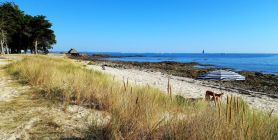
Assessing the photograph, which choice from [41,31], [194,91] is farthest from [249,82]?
[41,31]

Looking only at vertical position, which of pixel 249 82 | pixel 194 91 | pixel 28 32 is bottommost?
pixel 249 82

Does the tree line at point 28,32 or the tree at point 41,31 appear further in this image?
the tree at point 41,31

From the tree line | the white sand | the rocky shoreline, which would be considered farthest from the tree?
the white sand

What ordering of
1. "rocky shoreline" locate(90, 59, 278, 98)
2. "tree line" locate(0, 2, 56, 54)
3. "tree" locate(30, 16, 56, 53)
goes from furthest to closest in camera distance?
"tree" locate(30, 16, 56, 53) → "tree line" locate(0, 2, 56, 54) → "rocky shoreline" locate(90, 59, 278, 98)

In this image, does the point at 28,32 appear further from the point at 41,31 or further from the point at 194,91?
the point at 194,91

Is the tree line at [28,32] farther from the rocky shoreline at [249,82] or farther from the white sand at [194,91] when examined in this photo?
the white sand at [194,91]

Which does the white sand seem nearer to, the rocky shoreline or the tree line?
the rocky shoreline

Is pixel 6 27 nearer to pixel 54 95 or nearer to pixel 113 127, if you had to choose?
pixel 54 95

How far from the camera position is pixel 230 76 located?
38.2ft

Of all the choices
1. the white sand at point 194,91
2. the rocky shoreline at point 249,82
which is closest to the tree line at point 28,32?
the rocky shoreline at point 249,82

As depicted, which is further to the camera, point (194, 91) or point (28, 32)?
point (28, 32)

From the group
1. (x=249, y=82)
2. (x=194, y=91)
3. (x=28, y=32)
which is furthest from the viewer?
(x=28, y=32)

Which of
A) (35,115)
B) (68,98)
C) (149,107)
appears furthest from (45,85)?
(149,107)

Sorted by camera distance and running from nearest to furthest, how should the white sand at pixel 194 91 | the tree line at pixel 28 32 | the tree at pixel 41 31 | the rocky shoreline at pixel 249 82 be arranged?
the white sand at pixel 194 91, the rocky shoreline at pixel 249 82, the tree line at pixel 28 32, the tree at pixel 41 31
